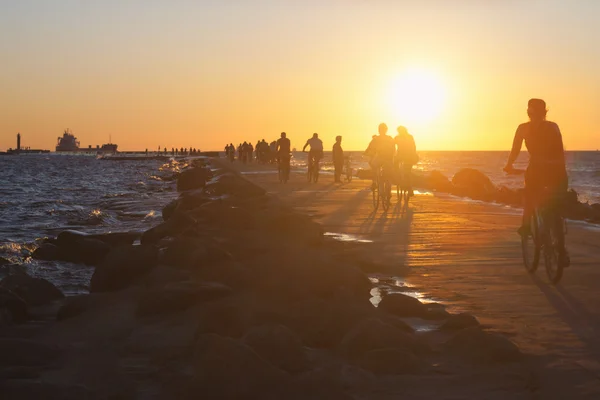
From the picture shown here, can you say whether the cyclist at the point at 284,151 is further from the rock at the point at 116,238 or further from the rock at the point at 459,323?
the rock at the point at 459,323

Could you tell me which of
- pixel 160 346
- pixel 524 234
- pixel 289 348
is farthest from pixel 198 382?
pixel 524 234

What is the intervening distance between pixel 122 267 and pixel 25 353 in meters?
2.99

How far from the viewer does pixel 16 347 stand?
5.07 meters

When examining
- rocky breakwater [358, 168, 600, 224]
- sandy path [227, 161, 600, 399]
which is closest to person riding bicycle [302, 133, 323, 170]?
rocky breakwater [358, 168, 600, 224]

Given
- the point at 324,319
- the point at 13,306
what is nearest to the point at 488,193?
the point at 324,319

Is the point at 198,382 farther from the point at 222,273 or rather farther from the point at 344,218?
the point at 344,218

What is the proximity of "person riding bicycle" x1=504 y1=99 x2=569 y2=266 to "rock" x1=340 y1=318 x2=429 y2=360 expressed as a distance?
333 cm

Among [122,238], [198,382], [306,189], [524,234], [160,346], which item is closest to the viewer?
[198,382]

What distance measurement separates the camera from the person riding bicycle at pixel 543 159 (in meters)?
7.86

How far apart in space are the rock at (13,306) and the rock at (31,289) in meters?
0.41

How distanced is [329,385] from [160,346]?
170 centimetres

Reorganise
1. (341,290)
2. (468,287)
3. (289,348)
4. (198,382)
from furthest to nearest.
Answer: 1. (468,287)
2. (341,290)
3. (289,348)
4. (198,382)

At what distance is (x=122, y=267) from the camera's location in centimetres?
803

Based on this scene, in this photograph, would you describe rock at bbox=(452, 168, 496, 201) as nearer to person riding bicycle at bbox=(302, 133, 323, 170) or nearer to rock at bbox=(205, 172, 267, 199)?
person riding bicycle at bbox=(302, 133, 323, 170)
